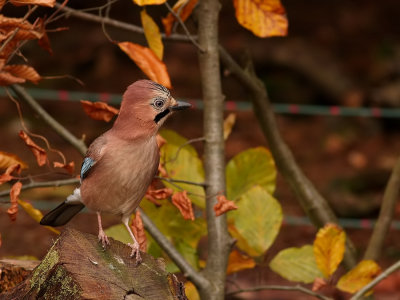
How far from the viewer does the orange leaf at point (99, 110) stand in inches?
113

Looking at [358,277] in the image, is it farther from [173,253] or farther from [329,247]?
[173,253]

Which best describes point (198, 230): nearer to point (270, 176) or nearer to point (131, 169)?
point (270, 176)

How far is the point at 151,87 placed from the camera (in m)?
2.44

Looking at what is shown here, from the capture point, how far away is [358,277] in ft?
9.92

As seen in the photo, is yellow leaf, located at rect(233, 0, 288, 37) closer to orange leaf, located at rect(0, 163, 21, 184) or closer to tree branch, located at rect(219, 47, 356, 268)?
tree branch, located at rect(219, 47, 356, 268)

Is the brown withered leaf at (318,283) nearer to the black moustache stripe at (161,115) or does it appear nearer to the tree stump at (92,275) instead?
the tree stump at (92,275)

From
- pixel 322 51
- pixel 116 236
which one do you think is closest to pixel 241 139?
pixel 322 51

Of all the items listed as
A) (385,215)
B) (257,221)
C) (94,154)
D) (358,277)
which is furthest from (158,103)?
(385,215)

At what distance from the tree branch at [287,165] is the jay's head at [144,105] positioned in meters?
1.16

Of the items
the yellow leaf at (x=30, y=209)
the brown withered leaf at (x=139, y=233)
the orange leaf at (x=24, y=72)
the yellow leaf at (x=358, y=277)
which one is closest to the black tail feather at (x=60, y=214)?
the yellow leaf at (x=30, y=209)

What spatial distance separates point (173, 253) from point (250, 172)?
0.55m

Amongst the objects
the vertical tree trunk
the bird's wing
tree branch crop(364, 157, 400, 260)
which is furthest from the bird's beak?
tree branch crop(364, 157, 400, 260)

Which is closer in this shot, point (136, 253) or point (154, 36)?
point (136, 253)

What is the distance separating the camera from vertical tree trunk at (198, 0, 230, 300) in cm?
313
